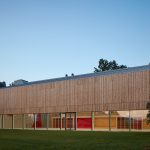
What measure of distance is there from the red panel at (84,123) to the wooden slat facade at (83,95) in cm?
121

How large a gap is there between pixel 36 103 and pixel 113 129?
15.0 meters

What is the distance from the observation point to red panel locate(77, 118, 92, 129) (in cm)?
4522

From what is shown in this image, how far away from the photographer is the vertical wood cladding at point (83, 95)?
39.3 metres

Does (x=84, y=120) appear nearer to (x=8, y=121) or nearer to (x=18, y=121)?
(x=18, y=121)

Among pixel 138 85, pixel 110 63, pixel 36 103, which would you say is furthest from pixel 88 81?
pixel 110 63

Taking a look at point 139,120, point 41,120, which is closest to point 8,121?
point 41,120

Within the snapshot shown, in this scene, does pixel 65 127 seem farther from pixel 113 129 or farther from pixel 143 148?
pixel 143 148

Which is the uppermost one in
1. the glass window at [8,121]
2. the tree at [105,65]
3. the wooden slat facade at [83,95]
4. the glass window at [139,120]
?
the tree at [105,65]

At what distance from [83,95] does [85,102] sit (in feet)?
2.96

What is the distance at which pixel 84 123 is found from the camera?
46000mm

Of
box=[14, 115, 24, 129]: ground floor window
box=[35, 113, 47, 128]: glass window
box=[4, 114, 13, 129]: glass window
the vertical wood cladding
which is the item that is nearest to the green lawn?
the vertical wood cladding

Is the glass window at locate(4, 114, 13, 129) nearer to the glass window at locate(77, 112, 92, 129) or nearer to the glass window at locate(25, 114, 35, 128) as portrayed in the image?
the glass window at locate(25, 114, 35, 128)

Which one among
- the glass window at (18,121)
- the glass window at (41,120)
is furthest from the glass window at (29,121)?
the glass window at (18,121)

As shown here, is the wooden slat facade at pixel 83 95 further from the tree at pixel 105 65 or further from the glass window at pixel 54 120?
the tree at pixel 105 65
